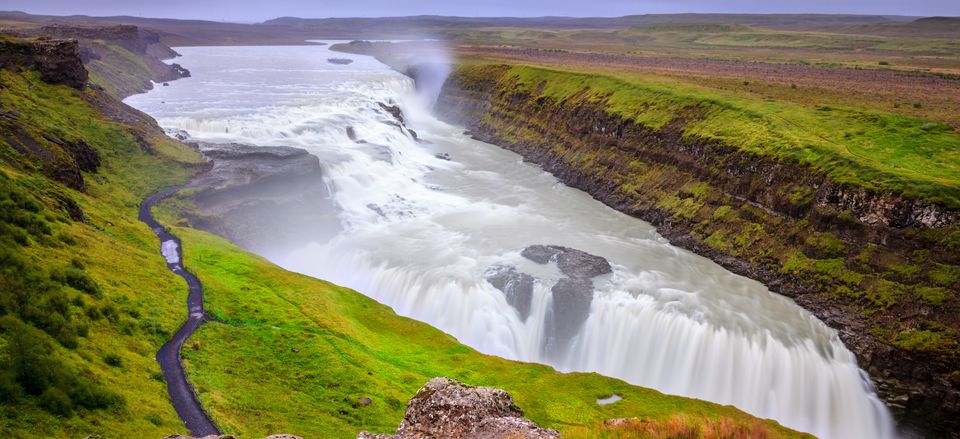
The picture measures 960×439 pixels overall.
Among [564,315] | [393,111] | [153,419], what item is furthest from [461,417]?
[393,111]

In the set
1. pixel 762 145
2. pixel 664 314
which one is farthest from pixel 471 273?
pixel 762 145

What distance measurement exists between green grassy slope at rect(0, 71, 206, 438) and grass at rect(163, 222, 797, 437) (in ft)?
7.97

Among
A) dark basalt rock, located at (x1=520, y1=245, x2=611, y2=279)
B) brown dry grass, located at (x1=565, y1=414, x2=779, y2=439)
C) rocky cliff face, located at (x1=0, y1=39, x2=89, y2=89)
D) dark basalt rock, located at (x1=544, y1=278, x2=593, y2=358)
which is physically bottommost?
dark basalt rock, located at (x1=544, y1=278, x2=593, y2=358)

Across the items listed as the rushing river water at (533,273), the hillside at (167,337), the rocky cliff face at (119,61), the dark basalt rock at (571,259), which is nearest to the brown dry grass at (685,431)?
the hillside at (167,337)

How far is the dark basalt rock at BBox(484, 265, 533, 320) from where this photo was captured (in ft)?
136

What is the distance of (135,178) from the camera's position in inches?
2056

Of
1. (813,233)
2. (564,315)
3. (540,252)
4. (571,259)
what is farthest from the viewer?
(540,252)

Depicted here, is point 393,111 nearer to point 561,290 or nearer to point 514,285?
point 514,285

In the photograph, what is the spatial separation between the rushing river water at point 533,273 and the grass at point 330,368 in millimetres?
4782

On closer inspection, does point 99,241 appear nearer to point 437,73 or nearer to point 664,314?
point 664,314

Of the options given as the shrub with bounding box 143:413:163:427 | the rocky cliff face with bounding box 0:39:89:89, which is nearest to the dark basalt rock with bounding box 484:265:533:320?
the shrub with bounding box 143:413:163:427

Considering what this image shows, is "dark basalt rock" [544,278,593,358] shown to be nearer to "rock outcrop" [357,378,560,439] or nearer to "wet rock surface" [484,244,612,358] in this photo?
"wet rock surface" [484,244,612,358]

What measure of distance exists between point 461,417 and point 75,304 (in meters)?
18.2

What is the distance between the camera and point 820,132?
174 feet
